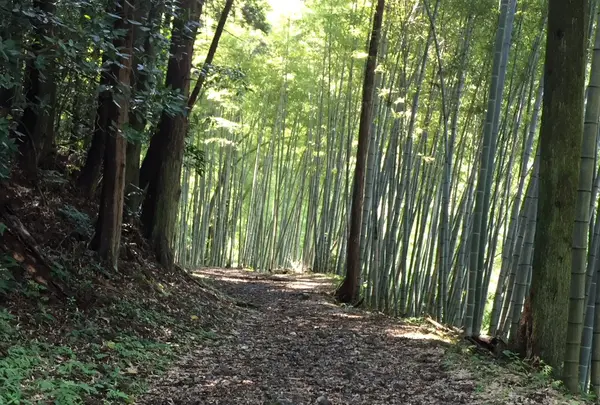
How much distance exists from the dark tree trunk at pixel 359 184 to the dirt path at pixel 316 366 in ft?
3.82

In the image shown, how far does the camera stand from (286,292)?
32.5 feet

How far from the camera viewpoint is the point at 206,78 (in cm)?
691

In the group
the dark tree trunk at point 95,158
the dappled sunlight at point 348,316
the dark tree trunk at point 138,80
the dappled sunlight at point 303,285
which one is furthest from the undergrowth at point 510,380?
the dappled sunlight at point 303,285

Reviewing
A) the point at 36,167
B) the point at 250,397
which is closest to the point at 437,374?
the point at 250,397

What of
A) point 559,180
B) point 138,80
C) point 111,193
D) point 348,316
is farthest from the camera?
point 348,316

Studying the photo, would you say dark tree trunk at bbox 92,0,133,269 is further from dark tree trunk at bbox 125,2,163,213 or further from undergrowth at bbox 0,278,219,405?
undergrowth at bbox 0,278,219,405

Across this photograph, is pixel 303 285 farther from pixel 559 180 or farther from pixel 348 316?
pixel 559 180

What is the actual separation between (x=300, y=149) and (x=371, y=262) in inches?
391

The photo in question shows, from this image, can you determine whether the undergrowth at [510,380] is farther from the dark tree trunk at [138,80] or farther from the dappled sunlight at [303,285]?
the dappled sunlight at [303,285]

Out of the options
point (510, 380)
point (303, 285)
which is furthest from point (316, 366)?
point (303, 285)

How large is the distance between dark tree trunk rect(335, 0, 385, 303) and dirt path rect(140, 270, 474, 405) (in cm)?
117

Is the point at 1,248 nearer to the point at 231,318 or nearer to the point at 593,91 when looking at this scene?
the point at 231,318

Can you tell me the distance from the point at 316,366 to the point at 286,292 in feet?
17.2

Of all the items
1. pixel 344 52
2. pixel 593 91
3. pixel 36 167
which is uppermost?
pixel 344 52
